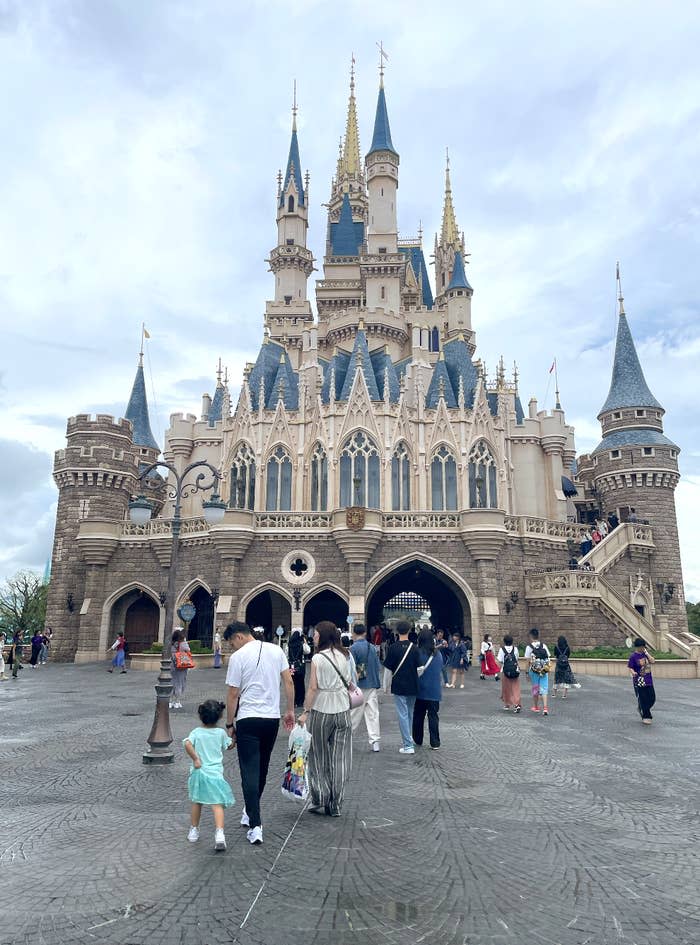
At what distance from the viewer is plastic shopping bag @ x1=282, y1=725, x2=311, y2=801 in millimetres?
6004

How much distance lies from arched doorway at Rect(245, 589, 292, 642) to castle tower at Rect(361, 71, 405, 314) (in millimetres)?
19901

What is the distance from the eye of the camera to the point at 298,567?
29.0 m

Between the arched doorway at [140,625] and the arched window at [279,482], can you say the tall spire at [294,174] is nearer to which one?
the arched window at [279,482]

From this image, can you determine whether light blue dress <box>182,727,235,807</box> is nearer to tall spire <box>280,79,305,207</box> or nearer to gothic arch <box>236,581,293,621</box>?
gothic arch <box>236,581,293,621</box>

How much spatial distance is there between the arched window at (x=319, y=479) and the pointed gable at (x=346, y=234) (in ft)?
72.0

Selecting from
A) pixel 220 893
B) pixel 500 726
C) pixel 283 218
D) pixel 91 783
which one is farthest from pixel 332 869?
pixel 283 218

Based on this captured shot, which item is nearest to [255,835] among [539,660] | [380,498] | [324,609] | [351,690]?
[351,690]

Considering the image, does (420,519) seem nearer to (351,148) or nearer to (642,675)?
(642,675)

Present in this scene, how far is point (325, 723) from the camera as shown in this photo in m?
6.39

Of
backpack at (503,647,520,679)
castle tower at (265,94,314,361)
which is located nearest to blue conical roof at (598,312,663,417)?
castle tower at (265,94,314,361)

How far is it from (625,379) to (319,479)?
21.3m

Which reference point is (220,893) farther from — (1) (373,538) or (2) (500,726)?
(1) (373,538)

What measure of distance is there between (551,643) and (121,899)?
25.3 m

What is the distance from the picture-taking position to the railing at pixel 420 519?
94.7 ft
